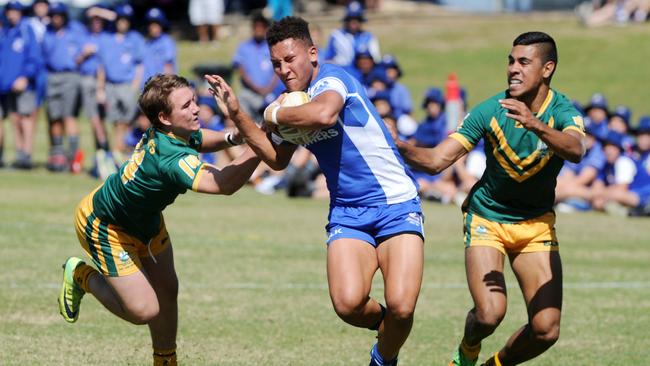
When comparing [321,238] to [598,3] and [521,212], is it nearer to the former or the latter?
[521,212]

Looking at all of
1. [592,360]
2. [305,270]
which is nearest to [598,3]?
[305,270]

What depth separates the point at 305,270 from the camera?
11664 mm

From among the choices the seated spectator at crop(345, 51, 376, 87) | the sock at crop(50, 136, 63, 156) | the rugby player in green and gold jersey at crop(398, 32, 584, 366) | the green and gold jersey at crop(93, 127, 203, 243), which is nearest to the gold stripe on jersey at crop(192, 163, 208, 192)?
Result: the green and gold jersey at crop(93, 127, 203, 243)

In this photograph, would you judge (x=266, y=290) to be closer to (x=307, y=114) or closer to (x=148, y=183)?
(x=148, y=183)

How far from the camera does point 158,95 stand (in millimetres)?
7035

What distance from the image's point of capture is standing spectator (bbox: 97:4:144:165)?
19062 millimetres

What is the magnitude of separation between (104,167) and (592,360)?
11.3 m

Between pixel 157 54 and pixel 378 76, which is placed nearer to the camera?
pixel 378 76

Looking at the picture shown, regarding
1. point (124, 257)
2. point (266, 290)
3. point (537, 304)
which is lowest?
point (266, 290)

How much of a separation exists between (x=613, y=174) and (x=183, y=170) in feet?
37.2

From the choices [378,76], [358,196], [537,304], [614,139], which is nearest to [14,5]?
[378,76]

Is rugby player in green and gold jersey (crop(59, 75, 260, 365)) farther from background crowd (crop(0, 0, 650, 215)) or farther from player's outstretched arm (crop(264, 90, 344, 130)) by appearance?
background crowd (crop(0, 0, 650, 215))

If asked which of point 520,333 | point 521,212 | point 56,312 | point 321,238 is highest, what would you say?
point 521,212

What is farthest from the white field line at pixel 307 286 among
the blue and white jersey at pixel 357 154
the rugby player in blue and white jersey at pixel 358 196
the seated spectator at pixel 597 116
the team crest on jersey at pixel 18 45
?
the team crest on jersey at pixel 18 45
